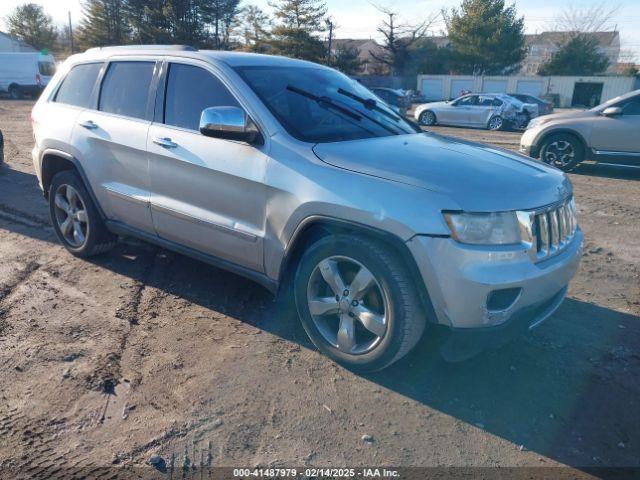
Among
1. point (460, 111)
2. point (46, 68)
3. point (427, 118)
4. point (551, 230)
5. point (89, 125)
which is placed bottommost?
point (427, 118)

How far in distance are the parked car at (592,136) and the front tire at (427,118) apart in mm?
11853

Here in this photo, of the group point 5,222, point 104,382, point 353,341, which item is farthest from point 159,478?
point 5,222

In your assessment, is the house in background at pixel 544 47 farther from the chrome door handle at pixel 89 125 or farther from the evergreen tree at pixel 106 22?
the chrome door handle at pixel 89 125

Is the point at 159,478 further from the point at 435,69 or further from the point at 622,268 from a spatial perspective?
the point at 435,69

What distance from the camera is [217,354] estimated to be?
3.54 m

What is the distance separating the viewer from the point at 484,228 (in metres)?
2.88

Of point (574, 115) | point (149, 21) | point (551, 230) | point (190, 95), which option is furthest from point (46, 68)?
point (551, 230)

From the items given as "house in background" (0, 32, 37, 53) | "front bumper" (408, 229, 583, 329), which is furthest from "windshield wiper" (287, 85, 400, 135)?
"house in background" (0, 32, 37, 53)

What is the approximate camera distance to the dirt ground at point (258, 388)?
2707mm

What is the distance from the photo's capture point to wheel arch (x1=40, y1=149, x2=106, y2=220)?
471 centimetres

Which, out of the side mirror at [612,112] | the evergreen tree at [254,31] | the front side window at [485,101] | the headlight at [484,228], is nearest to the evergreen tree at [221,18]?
the evergreen tree at [254,31]

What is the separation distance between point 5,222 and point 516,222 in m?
5.92

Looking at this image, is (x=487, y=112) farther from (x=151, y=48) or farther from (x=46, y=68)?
(x=46, y=68)

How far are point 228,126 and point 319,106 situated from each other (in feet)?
2.62
